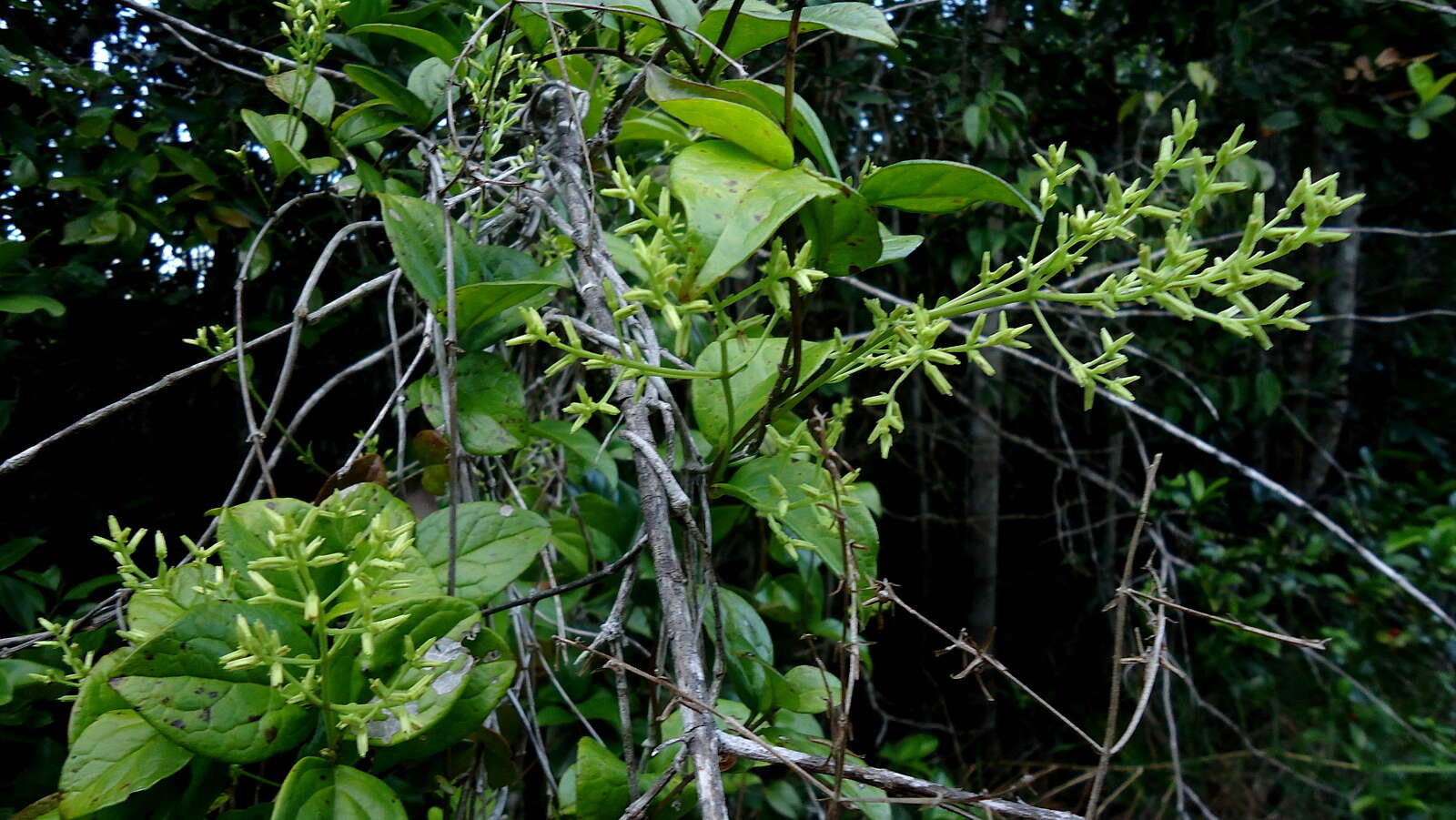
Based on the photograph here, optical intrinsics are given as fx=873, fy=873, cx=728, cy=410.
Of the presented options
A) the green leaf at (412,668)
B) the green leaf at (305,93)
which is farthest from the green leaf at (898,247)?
the green leaf at (305,93)

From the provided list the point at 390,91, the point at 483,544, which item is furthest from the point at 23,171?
the point at 483,544

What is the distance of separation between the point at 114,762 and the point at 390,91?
0.56 m

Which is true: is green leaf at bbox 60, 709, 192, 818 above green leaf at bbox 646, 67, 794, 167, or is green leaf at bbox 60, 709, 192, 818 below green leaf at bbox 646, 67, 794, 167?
below

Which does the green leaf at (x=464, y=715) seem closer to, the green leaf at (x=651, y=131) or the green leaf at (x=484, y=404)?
the green leaf at (x=484, y=404)

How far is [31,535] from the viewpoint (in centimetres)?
108

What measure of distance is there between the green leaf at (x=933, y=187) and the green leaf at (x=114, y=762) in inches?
19.6

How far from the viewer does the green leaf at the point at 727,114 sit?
0.42 metres

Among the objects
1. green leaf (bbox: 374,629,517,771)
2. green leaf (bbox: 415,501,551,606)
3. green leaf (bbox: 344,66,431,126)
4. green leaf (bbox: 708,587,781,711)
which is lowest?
green leaf (bbox: 708,587,781,711)

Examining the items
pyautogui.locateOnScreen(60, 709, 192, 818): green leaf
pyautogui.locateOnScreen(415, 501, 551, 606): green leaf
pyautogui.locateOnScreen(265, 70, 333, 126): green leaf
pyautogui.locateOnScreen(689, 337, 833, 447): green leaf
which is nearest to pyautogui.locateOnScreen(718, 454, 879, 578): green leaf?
pyautogui.locateOnScreen(689, 337, 833, 447): green leaf

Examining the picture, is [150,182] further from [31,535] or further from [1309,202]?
[1309,202]

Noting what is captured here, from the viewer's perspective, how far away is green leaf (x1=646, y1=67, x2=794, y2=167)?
0.42 meters

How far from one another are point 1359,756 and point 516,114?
8.27 feet

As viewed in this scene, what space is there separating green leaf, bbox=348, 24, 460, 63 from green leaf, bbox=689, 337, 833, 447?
1.25 feet

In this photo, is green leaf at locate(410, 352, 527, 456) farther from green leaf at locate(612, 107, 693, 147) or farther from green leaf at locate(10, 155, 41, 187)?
green leaf at locate(10, 155, 41, 187)
